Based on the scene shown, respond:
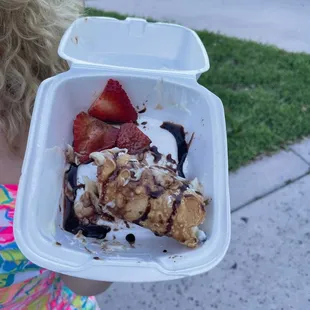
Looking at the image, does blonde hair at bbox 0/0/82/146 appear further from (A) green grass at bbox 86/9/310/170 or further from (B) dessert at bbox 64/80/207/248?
(A) green grass at bbox 86/9/310/170

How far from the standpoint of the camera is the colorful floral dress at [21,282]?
3.74 ft

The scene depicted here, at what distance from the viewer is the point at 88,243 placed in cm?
94

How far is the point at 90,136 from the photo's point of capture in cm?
106

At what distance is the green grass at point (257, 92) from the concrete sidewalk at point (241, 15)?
6.6 inches

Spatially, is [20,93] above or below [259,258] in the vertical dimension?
above

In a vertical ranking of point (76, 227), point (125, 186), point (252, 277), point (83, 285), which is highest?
point (125, 186)

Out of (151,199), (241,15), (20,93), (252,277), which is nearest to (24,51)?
(20,93)

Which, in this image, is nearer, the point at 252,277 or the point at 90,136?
the point at 90,136

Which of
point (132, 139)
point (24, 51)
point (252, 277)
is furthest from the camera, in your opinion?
point (252, 277)

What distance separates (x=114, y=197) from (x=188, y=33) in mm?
570

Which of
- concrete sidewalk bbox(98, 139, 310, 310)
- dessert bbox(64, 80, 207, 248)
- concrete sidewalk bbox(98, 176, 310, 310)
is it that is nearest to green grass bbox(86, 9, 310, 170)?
concrete sidewalk bbox(98, 139, 310, 310)

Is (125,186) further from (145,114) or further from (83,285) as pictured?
(83,285)

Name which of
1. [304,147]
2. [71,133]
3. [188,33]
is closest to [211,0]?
[304,147]

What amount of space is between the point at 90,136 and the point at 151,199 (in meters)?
0.22
